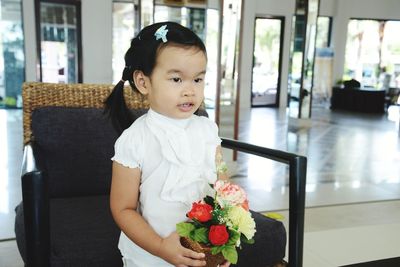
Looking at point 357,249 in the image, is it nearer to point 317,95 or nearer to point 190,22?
point 190,22

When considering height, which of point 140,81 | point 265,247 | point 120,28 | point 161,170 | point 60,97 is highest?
point 120,28

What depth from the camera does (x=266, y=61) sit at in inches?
425

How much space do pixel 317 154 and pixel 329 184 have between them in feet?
4.85

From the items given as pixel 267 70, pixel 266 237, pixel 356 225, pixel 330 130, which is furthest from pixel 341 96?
pixel 266 237

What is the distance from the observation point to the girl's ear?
Result: 1.06 metres

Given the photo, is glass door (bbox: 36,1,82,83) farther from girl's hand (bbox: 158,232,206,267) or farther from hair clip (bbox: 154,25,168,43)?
girl's hand (bbox: 158,232,206,267)

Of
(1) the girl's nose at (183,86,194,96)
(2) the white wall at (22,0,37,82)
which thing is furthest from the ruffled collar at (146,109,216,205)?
(2) the white wall at (22,0,37,82)

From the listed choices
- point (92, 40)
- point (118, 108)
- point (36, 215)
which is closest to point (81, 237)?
point (36, 215)

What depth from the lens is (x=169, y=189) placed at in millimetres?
1041

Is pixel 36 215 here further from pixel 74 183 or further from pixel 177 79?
pixel 74 183

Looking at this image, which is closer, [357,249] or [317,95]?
[357,249]

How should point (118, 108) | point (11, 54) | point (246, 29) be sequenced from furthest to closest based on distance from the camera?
point (246, 29)
point (11, 54)
point (118, 108)

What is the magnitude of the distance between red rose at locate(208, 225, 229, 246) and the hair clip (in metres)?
0.46

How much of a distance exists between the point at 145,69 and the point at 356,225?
2183mm
